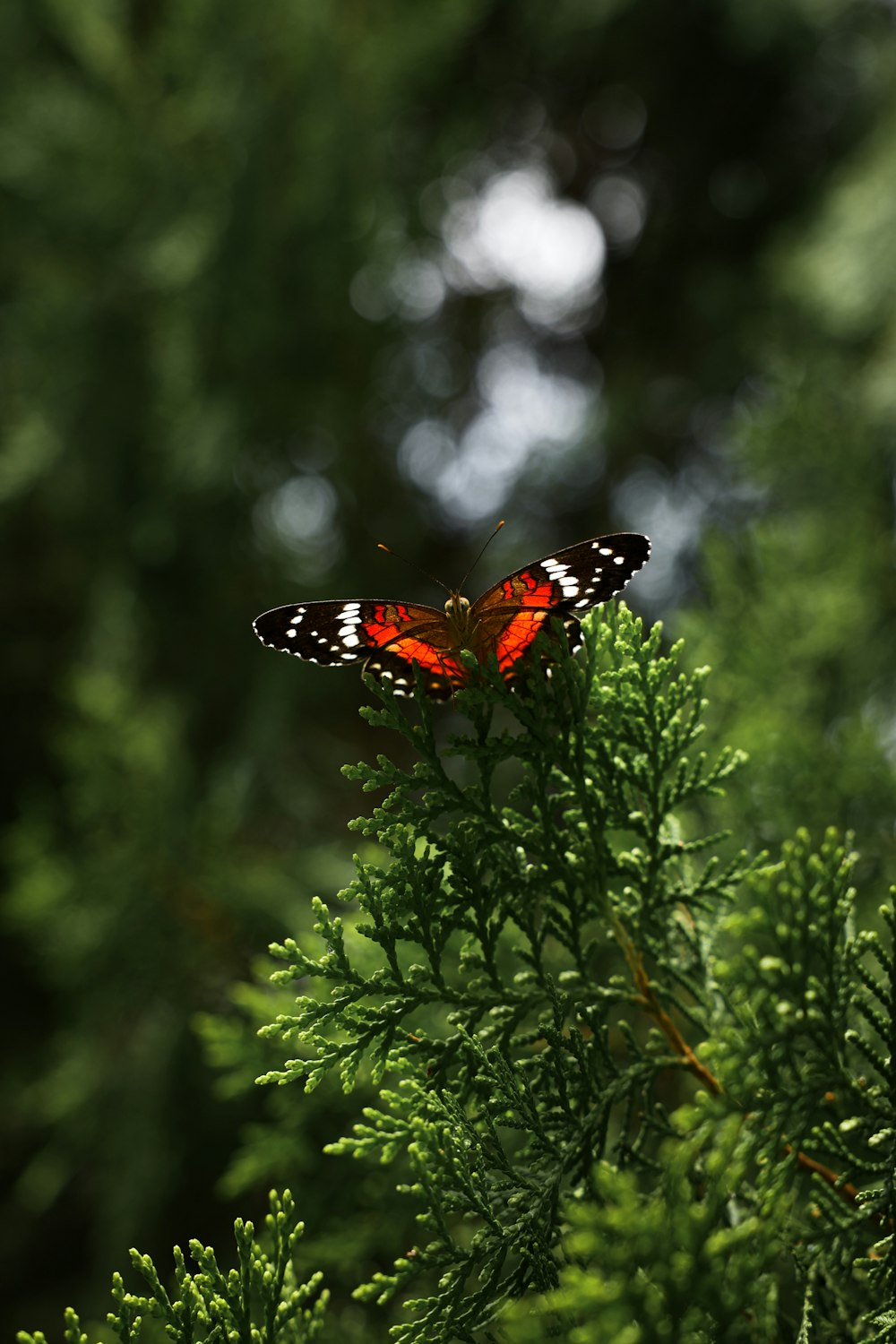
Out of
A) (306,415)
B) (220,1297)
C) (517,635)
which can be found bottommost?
(220,1297)

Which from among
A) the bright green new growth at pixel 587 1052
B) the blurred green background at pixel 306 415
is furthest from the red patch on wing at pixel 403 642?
the blurred green background at pixel 306 415

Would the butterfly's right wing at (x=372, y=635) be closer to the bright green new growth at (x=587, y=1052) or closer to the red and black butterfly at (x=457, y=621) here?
the red and black butterfly at (x=457, y=621)

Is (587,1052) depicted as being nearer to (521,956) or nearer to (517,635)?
(521,956)

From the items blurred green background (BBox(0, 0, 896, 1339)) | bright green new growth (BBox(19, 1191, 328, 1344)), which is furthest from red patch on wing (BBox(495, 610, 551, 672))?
blurred green background (BBox(0, 0, 896, 1339))

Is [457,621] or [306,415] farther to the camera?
[306,415]

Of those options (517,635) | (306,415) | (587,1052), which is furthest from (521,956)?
(306,415)

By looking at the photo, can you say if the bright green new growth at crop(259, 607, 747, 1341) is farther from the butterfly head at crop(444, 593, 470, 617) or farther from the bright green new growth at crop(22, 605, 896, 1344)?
the butterfly head at crop(444, 593, 470, 617)

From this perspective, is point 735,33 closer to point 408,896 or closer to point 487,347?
point 487,347
